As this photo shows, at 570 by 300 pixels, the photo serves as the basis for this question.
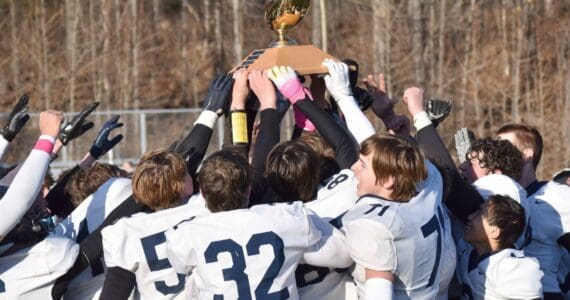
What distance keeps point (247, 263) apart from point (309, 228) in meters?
0.26

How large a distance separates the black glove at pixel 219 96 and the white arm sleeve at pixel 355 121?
51 cm

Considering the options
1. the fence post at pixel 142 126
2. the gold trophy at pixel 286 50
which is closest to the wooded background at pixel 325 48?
the fence post at pixel 142 126

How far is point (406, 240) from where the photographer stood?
3.60 m

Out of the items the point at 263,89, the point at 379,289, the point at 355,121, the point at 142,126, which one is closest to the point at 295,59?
the point at 263,89

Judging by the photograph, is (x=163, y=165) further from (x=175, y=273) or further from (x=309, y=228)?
(x=309, y=228)

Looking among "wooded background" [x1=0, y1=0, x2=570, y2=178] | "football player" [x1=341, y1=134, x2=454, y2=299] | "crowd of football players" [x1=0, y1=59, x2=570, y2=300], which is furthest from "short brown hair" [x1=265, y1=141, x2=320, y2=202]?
"wooded background" [x1=0, y1=0, x2=570, y2=178]

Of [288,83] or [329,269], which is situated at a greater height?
[288,83]

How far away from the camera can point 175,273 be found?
12.7ft

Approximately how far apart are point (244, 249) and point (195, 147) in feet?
2.64

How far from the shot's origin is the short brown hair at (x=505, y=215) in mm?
4098

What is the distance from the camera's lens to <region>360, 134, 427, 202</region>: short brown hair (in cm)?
366

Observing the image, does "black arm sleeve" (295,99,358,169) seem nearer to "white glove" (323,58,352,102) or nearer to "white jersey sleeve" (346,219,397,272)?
"white glove" (323,58,352,102)

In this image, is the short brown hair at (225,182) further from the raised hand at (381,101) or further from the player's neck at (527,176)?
the player's neck at (527,176)

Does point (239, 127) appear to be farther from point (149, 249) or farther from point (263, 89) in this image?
point (149, 249)
